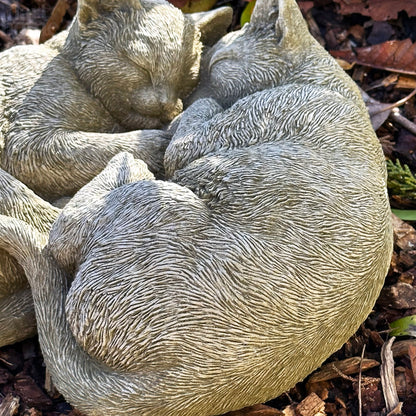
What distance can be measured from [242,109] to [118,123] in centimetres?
70

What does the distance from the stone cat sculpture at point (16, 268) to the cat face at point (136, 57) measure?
62 cm

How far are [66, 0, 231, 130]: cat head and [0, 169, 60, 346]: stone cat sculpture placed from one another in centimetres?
63

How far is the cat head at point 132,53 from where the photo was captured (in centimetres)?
262

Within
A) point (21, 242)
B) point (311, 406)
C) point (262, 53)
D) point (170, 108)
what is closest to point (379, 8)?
point (262, 53)

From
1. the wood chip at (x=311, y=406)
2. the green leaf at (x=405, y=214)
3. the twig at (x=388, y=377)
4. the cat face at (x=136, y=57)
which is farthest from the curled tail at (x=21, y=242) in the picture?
the green leaf at (x=405, y=214)

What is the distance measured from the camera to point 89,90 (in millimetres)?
2754

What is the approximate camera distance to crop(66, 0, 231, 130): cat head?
2.62 m

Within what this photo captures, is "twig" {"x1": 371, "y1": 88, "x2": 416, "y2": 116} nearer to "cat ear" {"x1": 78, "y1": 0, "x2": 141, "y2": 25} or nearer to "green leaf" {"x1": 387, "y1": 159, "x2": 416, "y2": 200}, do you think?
"green leaf" {"x1": 387, "y1": 159, "x2": 416, "y2": 200}

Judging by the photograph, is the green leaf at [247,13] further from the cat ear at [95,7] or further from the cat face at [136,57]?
the cat ear at [95,7]

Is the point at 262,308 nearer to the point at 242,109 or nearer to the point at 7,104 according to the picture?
the point at 242,109

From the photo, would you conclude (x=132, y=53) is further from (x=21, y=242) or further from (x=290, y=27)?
(x=21, y=242)

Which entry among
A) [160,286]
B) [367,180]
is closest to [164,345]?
[160,286]

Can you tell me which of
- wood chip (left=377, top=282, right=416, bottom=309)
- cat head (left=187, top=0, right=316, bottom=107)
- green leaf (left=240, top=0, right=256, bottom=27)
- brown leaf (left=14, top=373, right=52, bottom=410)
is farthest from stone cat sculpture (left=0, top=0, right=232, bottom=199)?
wood chip (left=377, top=282, right=416, bottom=309)

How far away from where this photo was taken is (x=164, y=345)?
6.23ft
